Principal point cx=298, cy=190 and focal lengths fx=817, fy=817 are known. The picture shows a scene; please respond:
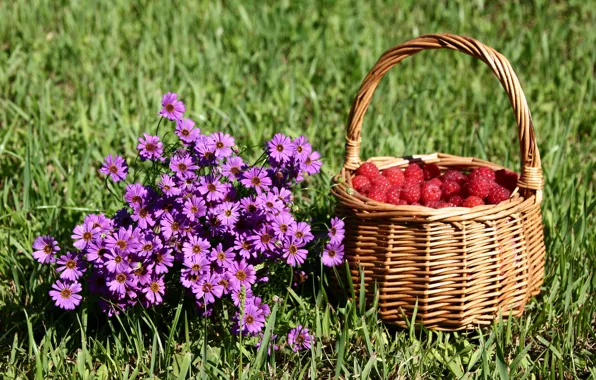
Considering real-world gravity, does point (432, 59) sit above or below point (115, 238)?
above

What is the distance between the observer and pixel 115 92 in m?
3.43

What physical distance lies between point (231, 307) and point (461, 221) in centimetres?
67

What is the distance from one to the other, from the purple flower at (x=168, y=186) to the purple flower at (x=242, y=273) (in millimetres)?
233

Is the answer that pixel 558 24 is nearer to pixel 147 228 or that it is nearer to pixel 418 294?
pixel 418 294

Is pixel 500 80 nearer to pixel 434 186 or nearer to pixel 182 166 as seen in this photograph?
pixel 434 186

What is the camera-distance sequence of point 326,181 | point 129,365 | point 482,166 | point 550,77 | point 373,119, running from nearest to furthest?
point 129,365, point 482,166, point 326,181, point 373,119, point 550,77

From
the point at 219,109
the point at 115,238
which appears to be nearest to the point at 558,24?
the point at 219,109

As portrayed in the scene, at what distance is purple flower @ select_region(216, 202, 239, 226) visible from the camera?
200cm

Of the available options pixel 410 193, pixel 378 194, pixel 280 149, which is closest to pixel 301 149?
pixel 280 149

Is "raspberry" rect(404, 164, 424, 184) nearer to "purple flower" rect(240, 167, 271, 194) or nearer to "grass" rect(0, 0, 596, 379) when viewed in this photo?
"grass" rect(0, 0, 596, 379)

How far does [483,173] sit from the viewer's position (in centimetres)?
235

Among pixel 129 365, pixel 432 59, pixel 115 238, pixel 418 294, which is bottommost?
pixel 129 365

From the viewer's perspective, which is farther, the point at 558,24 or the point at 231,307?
the point at 558,24

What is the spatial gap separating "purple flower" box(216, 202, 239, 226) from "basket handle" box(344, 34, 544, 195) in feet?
1.77
